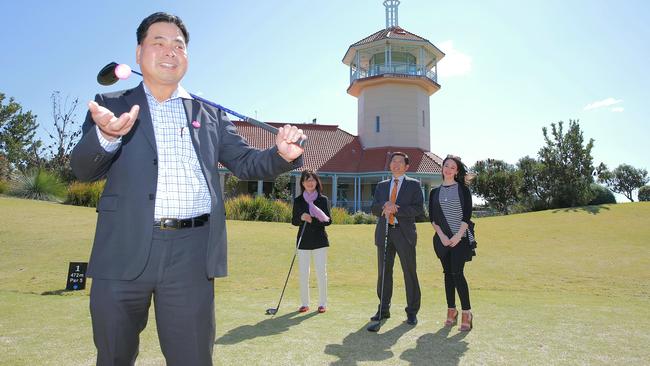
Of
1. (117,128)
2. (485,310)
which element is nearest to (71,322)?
(117,128)

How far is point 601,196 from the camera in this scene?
27016mm

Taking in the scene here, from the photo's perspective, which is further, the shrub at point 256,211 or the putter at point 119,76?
the shrub at point 256,211

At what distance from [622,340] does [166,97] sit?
4.62 metres

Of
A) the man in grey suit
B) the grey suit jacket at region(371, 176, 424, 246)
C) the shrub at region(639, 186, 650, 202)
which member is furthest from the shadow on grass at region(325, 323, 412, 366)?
the shrub at region(639, 186, 650, 202)

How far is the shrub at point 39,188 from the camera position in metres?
18.0

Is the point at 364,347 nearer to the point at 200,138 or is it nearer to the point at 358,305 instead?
the point at 358,305

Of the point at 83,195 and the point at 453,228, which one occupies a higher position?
the point at 83,195

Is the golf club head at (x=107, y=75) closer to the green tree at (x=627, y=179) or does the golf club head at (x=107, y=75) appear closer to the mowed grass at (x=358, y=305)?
the mowed grass at (x=358, y=305)

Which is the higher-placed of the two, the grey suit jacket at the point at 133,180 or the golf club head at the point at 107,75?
the golf club head at the point at 107,75

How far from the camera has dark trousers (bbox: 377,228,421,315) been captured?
17.3ft

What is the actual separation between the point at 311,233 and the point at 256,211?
470 inches

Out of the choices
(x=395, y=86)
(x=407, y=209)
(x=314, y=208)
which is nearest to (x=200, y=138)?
(x=407, y=209)

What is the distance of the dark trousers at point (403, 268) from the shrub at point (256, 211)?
12.4 meters

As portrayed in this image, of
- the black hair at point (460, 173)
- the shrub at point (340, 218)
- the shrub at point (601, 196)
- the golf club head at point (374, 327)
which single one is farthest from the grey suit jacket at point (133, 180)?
the shrub at point (601, 196)
